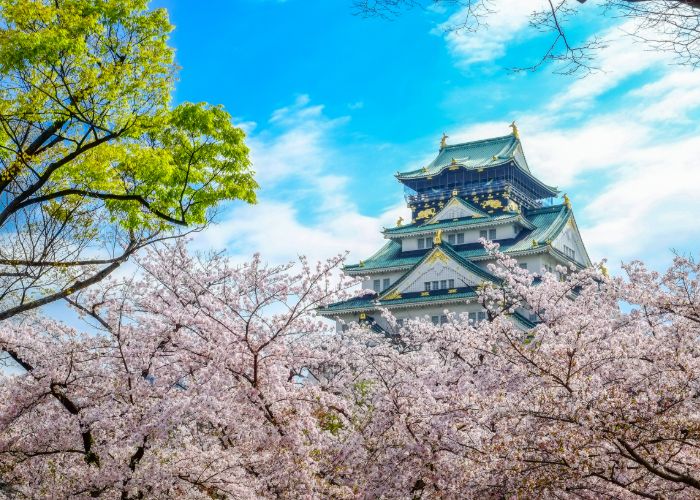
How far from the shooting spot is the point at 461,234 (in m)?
54.6

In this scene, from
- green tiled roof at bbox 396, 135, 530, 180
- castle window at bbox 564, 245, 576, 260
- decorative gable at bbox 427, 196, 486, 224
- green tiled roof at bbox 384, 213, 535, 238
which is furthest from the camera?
green tiled roof at bbox 396, 135, 530, 180

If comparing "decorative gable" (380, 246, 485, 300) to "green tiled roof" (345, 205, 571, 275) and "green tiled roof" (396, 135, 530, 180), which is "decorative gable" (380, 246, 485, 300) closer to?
"green tiled roof" (345, 205, 571, 275)

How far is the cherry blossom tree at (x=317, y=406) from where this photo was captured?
371 inches

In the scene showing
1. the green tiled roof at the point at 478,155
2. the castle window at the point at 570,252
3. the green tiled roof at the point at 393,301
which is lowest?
the green tiled roof at the point at 393,301

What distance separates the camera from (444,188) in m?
59.3

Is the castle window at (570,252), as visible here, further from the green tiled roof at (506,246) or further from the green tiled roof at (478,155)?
the green tiled roof at (478,155)

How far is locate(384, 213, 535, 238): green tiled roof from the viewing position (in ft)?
172

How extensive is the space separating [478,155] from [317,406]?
50.4m

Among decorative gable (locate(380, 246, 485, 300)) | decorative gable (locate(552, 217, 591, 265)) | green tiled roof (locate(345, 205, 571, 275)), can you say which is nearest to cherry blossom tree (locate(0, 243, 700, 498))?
decorative gable (locate(380, 246, 485, 300))

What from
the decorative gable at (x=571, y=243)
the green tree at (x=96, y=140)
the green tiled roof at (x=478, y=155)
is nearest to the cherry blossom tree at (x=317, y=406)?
the green tree at (x=96, y=140)

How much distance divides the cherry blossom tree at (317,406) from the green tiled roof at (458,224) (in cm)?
3864

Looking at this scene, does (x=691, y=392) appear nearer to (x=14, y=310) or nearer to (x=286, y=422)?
(x=286, y=422)

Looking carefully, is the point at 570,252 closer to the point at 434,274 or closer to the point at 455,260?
the point at 455,260

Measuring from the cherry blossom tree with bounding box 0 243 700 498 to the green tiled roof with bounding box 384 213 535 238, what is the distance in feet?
127
